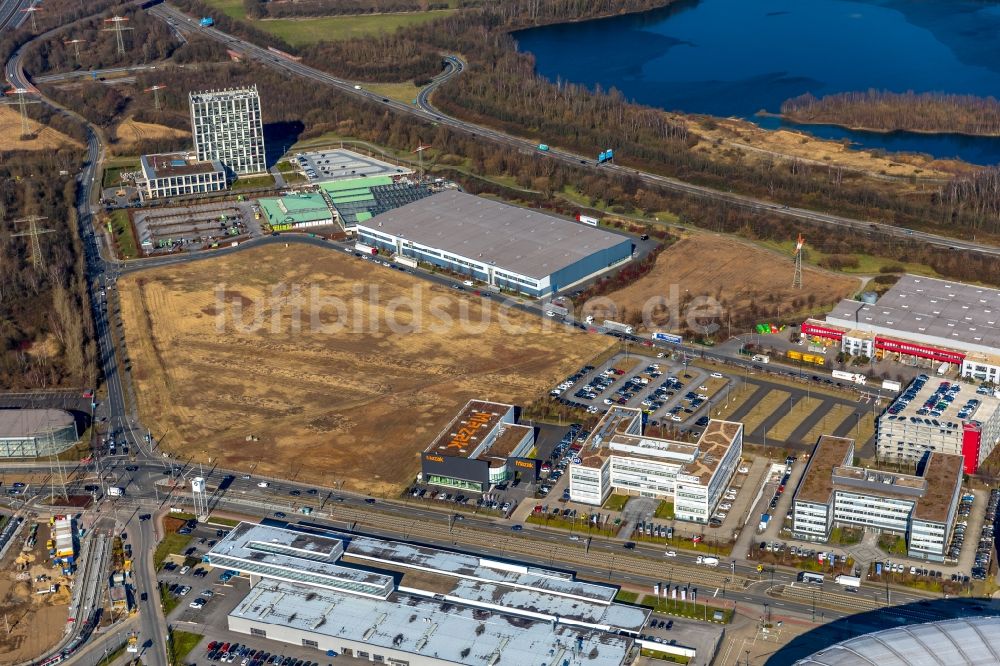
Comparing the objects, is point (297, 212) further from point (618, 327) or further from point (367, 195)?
point (618, 327)

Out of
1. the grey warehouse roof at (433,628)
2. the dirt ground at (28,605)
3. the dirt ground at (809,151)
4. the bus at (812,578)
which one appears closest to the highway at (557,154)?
the dirt ground at (809,151)

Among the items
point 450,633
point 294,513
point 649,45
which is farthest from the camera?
point 649,45

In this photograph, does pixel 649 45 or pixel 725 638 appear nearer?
pixel 725 638

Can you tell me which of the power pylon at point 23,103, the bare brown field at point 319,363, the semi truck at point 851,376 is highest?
the power pylon at point 23,103

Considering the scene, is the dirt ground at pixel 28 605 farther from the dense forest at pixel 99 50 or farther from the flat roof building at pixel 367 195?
the dense forest at pixel 99 50

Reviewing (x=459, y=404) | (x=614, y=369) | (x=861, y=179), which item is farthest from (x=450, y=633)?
(x=861, y=179)

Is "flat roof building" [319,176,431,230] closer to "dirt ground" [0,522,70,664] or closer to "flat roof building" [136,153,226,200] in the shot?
"flat roof building" [136,153,226,200]

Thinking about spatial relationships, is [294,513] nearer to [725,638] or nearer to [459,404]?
[459,404]
